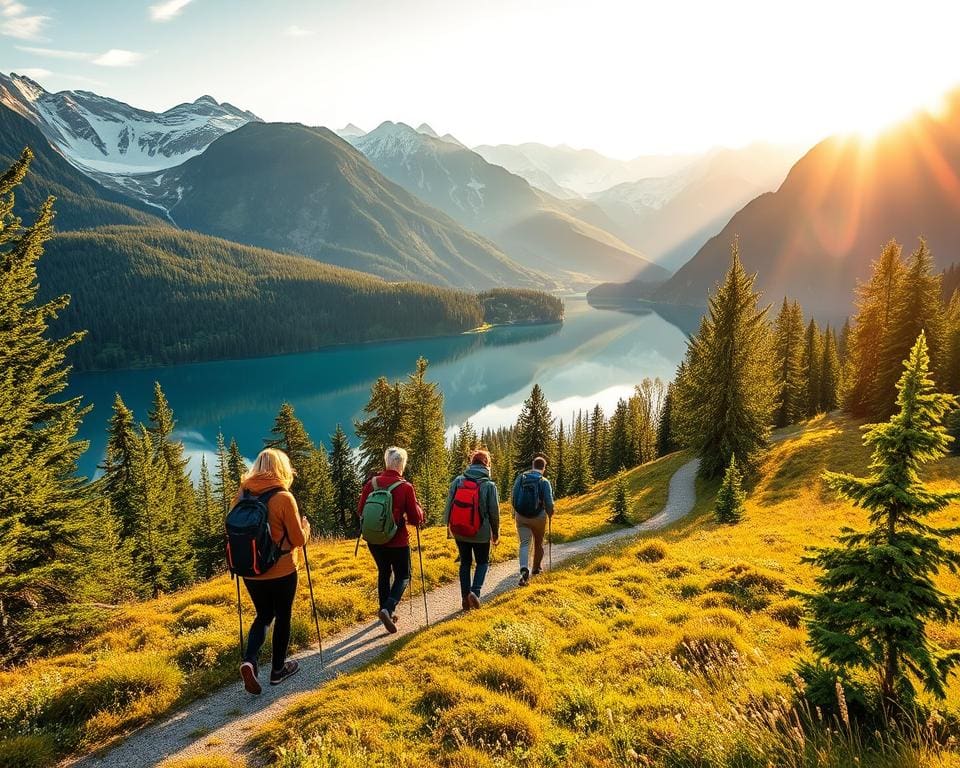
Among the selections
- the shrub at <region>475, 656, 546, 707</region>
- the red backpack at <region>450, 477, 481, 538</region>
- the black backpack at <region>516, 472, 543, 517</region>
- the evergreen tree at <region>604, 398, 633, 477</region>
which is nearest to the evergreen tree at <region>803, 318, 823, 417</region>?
the evergreen tree at <region>604, 398, 633, 477</region>

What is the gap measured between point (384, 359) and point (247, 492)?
605 feet

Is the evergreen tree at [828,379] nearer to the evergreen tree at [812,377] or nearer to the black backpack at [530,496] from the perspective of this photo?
the evergreen tree at [812,377]

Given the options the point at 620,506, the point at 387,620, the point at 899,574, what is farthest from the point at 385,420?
the point at 899,574

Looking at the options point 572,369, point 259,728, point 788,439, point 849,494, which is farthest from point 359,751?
point 572,369

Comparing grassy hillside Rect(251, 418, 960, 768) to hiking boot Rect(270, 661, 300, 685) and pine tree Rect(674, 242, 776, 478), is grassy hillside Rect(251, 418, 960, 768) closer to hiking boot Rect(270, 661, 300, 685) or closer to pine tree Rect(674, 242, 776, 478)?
hiking boot Rect(270, 661, 300, 685)

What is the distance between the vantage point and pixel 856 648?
487cm

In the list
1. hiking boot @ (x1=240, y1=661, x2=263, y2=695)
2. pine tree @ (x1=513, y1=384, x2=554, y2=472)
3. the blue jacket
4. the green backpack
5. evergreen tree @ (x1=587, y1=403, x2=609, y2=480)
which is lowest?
evergreen tree @ (x1=587, y1=403, x2=609, y2=480)

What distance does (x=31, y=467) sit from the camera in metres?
11.0

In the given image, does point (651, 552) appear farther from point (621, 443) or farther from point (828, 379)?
point (621, 443)

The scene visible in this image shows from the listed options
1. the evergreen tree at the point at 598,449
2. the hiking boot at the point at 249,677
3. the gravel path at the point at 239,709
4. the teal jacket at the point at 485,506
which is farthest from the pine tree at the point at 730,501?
the evergreen tree at the point at 598,449

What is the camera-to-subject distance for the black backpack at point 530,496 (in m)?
11.9

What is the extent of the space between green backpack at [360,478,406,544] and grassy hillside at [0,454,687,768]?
9.31 ft

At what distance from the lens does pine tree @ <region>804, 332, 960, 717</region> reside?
4.74 meters

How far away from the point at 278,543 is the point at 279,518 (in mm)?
345
